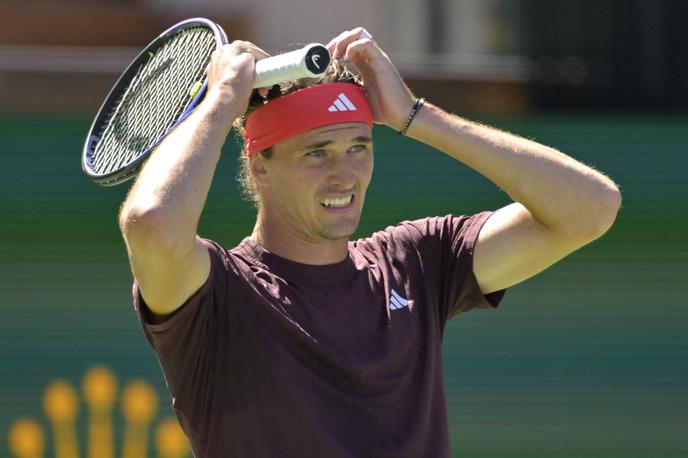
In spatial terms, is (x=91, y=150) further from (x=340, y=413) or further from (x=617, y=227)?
(x=617, y=227)

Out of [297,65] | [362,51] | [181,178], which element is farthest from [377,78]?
[181,178]

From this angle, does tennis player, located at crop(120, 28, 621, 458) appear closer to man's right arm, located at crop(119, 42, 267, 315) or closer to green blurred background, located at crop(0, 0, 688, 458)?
man's right arm, located at crop(119, 42, 267, 315)

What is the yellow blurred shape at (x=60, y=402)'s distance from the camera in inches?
230

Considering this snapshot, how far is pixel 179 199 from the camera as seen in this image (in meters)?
2.82

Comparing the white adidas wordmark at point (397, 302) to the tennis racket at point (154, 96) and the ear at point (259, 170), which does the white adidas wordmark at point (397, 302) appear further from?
the tennis racket at point (154, 96)

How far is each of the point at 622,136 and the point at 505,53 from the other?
0.89 meters

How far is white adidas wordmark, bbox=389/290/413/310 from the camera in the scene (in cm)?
316

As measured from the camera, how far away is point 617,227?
250 inches

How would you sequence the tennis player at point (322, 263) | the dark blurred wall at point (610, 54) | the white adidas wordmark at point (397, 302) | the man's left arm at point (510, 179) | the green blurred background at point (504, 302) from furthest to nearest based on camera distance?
the dark blurred wall at point (610, 54) < the green blurred background at point (504, 302) < the man's left arm at point (510, 179) < the white adidas wordmark at point (397, 302) < the tennis player at point (322, 263)

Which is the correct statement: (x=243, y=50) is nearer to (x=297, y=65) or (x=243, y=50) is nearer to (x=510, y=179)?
(x=297, y=65)

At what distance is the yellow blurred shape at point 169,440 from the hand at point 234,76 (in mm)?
3116

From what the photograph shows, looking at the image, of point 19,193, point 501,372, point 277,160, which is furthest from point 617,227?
point 277,160

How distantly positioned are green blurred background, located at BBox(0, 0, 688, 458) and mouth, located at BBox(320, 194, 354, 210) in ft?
9.86

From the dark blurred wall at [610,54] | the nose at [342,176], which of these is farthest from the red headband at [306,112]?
the dark blurred wall at [610,54]
